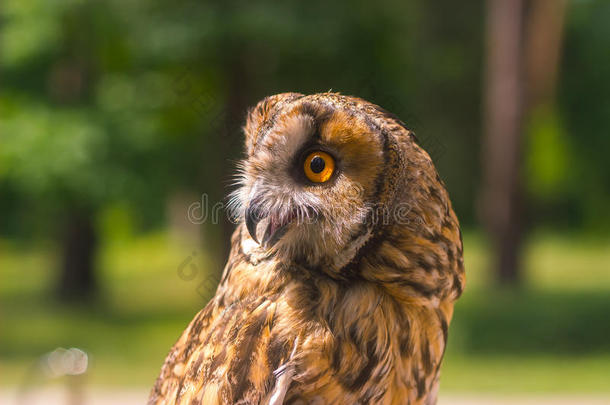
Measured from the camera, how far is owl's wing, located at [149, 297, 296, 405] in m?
1.82

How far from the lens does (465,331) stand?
11.2 metres

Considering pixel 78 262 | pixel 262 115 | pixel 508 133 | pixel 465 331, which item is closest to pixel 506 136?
pixel 508 133

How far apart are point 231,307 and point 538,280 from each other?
529 inches

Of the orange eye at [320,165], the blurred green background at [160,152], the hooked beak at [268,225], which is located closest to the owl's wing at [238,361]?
the hooked beak at [268,225]

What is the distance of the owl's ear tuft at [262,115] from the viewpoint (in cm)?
191

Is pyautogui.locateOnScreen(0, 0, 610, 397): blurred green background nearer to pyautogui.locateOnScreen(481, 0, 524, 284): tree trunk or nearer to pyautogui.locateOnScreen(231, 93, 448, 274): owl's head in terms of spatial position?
pyautogui.locateOnScreen(481, 0, 524, 284): tree trunk

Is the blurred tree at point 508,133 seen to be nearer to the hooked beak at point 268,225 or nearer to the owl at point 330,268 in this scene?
the owl at point 330,268

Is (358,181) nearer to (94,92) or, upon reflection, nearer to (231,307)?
(231,307)

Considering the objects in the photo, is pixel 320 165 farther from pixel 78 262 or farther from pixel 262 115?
pixel 78 262

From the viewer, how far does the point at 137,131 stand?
34.8ft

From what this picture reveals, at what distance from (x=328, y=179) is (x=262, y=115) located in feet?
0.88

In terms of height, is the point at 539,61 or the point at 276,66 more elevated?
the point at 539,61

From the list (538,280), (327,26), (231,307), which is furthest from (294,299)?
(538,280)

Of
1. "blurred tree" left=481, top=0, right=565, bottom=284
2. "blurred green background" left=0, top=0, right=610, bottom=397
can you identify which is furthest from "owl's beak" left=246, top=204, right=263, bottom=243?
"blurred tree" left=481, top=0, right=565, bottom=284
